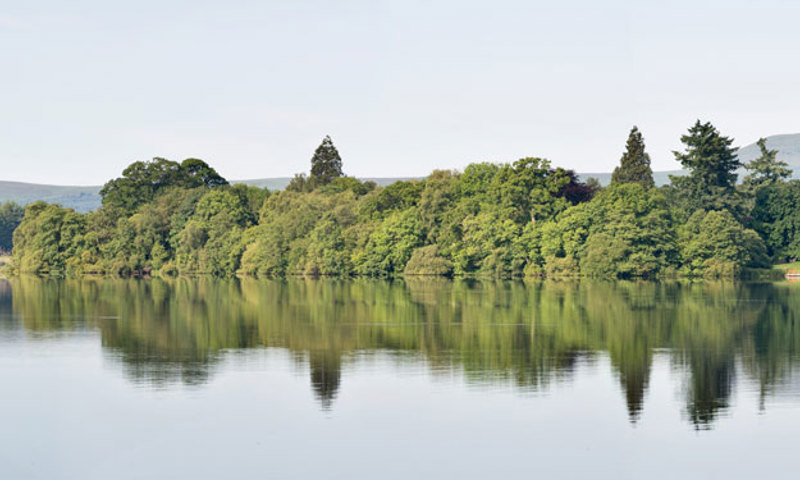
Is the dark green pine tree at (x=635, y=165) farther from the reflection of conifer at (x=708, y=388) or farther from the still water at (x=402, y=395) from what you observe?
the reflection of conifer at (x=708, y=388)

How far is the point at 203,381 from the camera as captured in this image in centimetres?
2866

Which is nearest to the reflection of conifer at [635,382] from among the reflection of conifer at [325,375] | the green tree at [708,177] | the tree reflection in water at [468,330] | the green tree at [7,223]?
the tree reflection in water at [468,330]

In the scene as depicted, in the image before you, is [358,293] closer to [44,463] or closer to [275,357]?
[275,357]

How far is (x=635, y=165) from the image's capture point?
116 metres

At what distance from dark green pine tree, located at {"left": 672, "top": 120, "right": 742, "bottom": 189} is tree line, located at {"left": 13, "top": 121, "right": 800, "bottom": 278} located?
0.14 metres

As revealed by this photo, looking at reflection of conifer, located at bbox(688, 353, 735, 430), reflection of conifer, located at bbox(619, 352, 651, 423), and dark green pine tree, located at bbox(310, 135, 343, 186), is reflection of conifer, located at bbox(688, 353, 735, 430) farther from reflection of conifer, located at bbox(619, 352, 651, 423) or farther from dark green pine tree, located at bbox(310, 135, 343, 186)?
dark green pine tree, located at bbox(310, 135, 343, 186)

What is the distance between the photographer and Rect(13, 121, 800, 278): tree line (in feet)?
322

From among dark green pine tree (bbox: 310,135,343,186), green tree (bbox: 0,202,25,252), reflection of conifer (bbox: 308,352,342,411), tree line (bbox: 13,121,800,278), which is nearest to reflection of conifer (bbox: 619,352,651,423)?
reflection of conifer (bbox: 308,352,342,411)

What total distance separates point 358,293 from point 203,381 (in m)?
43.0

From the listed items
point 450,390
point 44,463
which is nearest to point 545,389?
point 450,390

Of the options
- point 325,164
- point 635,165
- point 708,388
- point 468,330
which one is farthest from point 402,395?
point 325,164

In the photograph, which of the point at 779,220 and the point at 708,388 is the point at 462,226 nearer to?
the point at 779,220

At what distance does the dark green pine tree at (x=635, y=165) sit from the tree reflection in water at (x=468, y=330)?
4201cm

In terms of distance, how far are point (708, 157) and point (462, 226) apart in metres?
24.6
